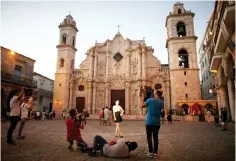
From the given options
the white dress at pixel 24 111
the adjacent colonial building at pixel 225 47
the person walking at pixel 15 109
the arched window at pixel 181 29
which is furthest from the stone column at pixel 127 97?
the person walking at pixel 15 109

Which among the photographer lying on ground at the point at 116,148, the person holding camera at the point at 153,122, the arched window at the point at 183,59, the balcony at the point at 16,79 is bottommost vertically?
the photographer lying on ground at the point at 116,148

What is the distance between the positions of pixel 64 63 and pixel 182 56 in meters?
19.6

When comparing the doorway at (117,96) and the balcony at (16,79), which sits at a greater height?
the balcony at (16,79)

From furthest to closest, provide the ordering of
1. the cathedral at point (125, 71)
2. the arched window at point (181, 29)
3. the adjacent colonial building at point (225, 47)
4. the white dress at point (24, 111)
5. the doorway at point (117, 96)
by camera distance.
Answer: the doorway at point (117, 96) → the arched window at point (181, 29) → the cathedral at point (125, 71) → the adjacent colonial building at point (225, 47) → the white dress at point (24, 111)

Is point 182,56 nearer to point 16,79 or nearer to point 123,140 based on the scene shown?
point 123,140

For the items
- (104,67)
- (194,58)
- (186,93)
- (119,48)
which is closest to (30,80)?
(104,67)

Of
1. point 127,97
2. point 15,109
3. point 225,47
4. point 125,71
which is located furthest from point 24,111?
point 125,71

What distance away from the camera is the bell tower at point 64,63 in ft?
85.7

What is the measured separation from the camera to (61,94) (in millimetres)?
26312

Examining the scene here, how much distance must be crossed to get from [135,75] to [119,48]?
591 centimetres

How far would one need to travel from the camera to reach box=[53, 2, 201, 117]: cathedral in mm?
23953

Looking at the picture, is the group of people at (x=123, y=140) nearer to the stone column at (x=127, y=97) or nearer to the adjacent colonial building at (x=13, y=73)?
the adjacent colonial building at (x=13, y=73)

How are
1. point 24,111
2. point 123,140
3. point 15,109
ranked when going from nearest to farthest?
1. point 123,140
2. point 15,109
3. point 24,111

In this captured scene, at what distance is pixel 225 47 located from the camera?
11539 millimetres
